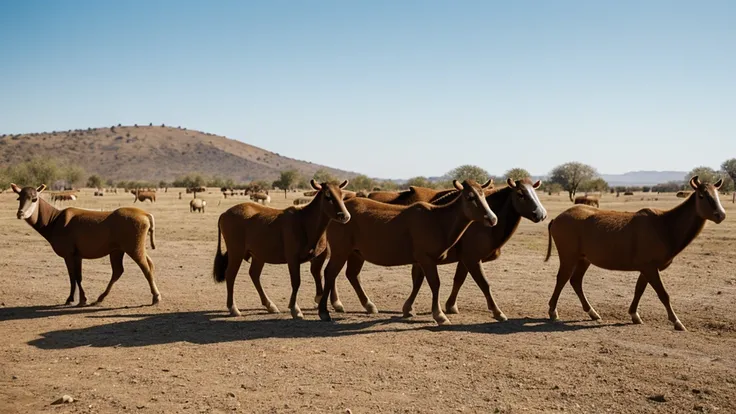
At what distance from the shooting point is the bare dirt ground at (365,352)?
261 inches

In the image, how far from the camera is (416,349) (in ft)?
28.3

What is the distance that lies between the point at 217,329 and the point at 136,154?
565 ft

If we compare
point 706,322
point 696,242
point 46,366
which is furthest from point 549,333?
point 696,242

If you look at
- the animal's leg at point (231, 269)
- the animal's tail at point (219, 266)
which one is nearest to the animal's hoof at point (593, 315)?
the animal's leg at point (231, 269)

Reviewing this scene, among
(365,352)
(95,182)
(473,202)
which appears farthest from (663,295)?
(95,182)

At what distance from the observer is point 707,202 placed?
1016cm

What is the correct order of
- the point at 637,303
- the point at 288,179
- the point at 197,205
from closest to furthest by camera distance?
1. the point at 637,303
2. the point at 197,205
3. the point at 288,179

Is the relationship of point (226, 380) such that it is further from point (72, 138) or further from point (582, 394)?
point (72, 138)

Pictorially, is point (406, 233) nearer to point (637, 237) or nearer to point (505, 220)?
point (505, 220)

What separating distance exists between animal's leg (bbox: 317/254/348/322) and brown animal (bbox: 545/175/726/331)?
3755 millimetres

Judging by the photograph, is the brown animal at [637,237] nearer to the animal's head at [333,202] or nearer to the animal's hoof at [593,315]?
the animal's hoof at [593,315]

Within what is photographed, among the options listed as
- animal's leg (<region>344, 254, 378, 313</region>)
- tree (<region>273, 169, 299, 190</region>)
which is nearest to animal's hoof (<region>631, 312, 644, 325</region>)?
animal's leg (<region>344, 254, 378, 313</region>)

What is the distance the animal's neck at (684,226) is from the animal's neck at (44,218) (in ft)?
37.2

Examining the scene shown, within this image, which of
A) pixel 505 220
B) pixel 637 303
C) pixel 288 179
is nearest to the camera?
pixel 637 303
